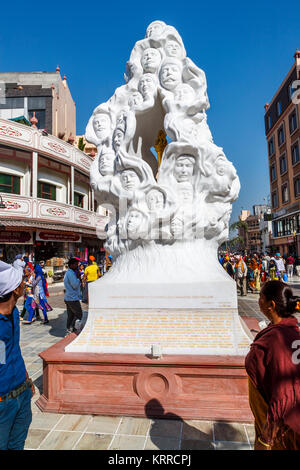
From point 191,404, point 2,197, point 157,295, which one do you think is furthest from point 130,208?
point 2,197

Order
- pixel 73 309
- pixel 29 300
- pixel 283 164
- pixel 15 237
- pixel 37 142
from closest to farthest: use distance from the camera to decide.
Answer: pixel 73 309
pixel 29 300
pixel 15 237
pixel 37 142
pixel 283 164

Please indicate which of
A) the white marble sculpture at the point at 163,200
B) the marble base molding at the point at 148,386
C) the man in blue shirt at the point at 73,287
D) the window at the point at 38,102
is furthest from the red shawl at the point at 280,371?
the window at the point at 38,102

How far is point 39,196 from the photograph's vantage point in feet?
49.2

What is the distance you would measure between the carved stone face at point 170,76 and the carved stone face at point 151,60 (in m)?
0.16

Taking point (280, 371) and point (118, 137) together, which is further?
point (118, 137)

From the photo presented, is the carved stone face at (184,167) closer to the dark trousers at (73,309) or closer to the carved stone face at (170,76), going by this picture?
the carved stone face at (170,76)

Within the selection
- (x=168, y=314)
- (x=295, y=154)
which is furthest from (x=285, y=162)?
(x=168, y=314)

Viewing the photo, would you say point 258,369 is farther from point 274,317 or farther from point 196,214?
point 196,214

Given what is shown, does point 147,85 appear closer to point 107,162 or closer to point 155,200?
point 107,162

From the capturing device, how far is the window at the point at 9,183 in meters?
13.9

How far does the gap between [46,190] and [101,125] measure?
12.8 m

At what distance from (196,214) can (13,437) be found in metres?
2.61

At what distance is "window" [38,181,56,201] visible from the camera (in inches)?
597

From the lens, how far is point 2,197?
12398 mm
